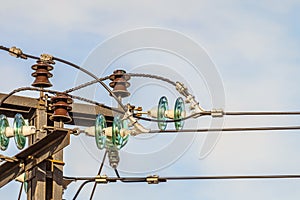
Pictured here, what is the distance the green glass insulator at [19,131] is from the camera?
32.1ft

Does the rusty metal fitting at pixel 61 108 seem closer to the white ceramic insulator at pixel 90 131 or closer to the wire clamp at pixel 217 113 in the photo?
the white ceramic insulator at pixel 90 131

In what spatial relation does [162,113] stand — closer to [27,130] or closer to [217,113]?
[217,113]

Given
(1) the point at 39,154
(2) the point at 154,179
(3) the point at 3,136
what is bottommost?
(2) the point at 154,179

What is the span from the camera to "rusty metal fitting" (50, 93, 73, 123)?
996 centimetres

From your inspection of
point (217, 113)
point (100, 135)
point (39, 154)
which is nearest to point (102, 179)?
point (100, 135)

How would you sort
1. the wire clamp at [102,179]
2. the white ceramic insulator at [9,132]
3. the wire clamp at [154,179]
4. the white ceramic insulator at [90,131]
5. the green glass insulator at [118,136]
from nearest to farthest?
the green glass insulator at [118,136]
the white ceramic insulator at [9,132]
the white ceramic insulator at [90,131]
the wire clamp at [154,179]
the wire clamp at [102,179]

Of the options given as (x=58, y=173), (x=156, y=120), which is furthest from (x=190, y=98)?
(x=58, y=173)

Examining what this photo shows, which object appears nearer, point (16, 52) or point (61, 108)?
point (61, 108)

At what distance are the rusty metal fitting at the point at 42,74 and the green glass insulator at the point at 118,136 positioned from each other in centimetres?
109

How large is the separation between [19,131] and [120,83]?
1660 millimetres

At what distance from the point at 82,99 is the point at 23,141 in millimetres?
1101

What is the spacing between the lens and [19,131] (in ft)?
32.1

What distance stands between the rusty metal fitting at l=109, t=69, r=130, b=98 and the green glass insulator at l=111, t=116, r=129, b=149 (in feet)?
2.80

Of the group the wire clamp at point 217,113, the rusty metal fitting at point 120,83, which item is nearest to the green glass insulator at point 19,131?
the rusty metal fitting at point 120,83
